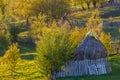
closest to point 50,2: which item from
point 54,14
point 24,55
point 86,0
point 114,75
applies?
point 54,14

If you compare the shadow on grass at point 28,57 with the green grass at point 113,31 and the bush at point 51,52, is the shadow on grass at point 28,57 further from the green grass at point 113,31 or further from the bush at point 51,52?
the green grass at point 113,31

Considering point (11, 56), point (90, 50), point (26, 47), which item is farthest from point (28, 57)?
point (90, 50)

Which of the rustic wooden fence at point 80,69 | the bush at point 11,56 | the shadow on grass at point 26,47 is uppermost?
the bush at point 11,56

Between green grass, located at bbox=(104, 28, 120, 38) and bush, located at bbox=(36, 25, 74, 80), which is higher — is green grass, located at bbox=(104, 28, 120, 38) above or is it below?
below

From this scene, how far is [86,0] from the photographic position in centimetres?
9925

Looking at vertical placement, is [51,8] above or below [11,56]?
above

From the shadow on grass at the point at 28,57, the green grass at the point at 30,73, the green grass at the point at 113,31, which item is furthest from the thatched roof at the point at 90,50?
the green grass at the point at 113,31

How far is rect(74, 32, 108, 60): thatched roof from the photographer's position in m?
46.9

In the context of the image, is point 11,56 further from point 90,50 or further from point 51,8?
point 51,8

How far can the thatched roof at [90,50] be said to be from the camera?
154ft

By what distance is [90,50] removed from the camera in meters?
46.9

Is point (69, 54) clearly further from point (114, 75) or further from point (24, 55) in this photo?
point (24, 55)

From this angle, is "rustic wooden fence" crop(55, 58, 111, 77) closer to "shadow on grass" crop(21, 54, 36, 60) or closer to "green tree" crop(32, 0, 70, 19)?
"shadow on grass" crop(21, 54, 36, 60)

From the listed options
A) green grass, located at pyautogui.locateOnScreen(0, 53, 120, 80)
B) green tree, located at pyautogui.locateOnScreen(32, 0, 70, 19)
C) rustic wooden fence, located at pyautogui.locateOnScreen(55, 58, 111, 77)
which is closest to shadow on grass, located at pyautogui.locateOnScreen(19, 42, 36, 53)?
green grass, located at pyautogui.locateOnScreen(0, 53, 120, 80)
